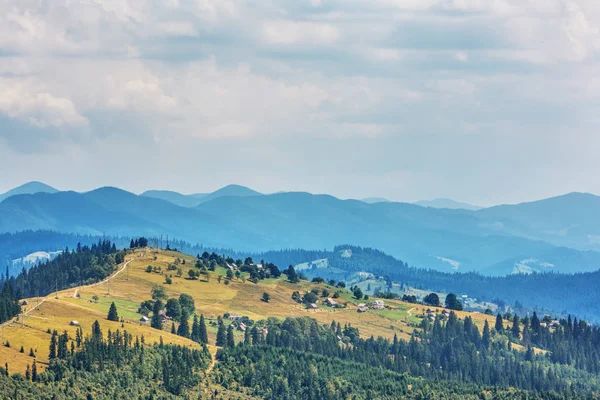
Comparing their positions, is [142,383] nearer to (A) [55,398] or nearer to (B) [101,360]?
(B) [101,360]

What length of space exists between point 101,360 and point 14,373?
925 inches

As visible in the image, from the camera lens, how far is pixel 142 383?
196 m

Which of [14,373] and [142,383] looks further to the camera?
[142,383]

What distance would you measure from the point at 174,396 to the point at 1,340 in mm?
39144

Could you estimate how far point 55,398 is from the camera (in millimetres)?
174250

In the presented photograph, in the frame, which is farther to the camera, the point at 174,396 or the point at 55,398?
the point at 174,396

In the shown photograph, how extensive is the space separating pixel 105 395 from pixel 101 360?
1588 centimetres

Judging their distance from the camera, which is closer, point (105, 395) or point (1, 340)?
point (105, 395)

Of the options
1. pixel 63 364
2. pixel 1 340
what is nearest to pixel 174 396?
pixel 63 364

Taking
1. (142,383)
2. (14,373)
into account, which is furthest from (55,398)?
(142,383)

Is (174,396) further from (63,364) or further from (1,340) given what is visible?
(1,340)

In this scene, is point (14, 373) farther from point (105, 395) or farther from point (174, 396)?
point (174, 396)

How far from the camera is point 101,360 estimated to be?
200m

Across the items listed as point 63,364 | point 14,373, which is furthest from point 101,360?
point 14,373
